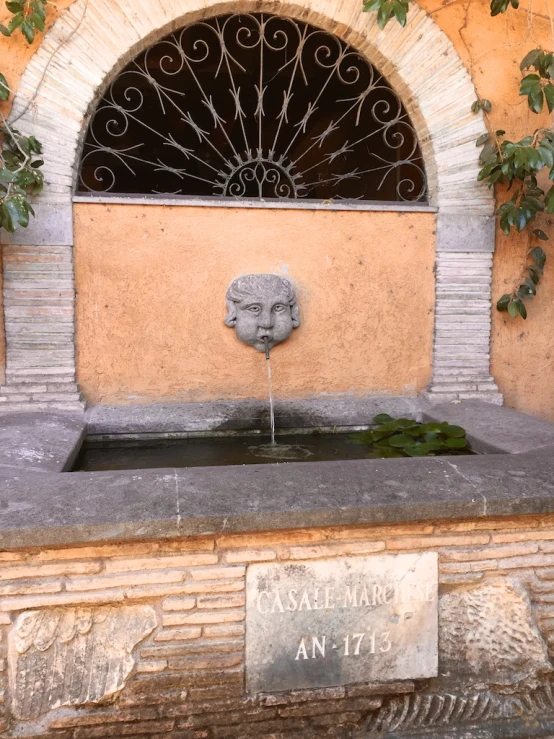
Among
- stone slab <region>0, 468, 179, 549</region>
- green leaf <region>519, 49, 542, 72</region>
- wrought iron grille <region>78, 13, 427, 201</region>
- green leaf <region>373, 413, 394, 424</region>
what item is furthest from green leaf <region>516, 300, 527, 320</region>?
stone slab <region>0, 468, 179, 549</region>

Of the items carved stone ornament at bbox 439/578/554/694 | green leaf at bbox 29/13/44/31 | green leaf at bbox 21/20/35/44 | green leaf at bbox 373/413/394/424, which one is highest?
green leaf at bbox 29/13/44/31

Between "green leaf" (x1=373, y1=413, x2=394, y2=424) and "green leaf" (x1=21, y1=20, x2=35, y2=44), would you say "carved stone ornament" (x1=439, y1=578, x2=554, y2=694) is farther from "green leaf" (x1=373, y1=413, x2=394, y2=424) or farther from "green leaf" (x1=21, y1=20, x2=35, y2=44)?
"green leaf" (x1=21, y1=20, x2=35, y2=44)

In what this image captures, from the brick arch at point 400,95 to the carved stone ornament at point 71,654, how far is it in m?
1.78

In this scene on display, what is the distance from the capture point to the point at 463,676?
85.0 inches

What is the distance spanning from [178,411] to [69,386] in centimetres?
63

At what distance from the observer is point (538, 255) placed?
377 cm

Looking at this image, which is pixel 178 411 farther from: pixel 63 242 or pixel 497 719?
pixel 497 719

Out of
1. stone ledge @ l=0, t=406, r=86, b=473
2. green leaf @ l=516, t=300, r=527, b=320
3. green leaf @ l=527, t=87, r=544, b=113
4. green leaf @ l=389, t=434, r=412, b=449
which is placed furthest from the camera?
green leaf @ l=516, t=300, r=527, b=320

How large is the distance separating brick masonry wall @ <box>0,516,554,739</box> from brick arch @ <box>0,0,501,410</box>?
175 centimetres

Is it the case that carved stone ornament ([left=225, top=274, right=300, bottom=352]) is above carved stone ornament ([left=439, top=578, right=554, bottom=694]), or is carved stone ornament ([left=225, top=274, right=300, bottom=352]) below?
above

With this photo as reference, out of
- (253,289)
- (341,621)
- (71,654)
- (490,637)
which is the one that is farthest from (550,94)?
(71,654)

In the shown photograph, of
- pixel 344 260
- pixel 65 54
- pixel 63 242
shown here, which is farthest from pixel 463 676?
pixel 65 54

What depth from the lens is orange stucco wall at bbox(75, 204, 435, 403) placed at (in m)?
3.49

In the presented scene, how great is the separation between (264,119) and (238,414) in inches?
115
